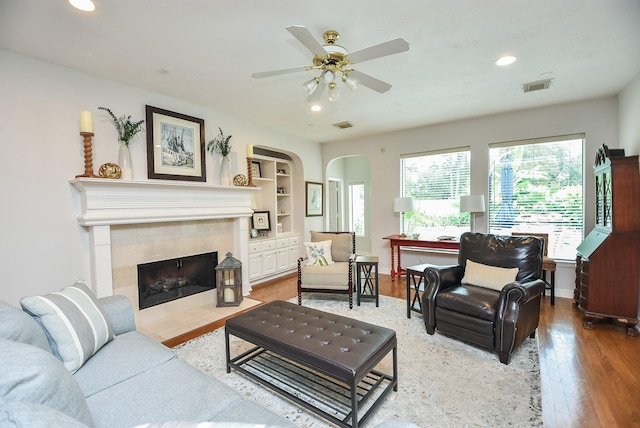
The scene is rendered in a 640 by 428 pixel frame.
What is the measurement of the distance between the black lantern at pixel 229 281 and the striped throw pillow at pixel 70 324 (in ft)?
7.00

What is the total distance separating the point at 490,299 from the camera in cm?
266

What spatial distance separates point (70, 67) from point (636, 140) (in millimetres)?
6056

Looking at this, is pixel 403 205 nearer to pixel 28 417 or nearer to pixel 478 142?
pixel 478 142

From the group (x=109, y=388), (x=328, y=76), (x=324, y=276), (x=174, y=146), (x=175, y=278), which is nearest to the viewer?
(x=109, y=388)

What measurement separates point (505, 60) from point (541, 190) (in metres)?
2.42

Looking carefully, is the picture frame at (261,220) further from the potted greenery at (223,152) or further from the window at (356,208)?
the window at (356,208)

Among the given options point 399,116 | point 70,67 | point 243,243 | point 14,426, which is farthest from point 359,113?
point 14,426

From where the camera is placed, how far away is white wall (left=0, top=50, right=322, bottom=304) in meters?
2.58

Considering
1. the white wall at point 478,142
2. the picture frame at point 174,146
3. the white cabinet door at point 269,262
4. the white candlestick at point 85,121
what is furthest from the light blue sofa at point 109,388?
the white wall at point 478,142

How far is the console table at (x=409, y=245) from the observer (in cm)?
459

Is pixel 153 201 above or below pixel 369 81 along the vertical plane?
below

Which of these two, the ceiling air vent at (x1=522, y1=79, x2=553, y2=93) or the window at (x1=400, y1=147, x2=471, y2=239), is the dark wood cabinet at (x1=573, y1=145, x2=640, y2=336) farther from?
the window at (x1=400, y1=147, x2=471, y2=239)

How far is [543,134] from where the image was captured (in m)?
4.26

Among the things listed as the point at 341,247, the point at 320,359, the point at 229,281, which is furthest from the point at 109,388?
the point at 341,247
